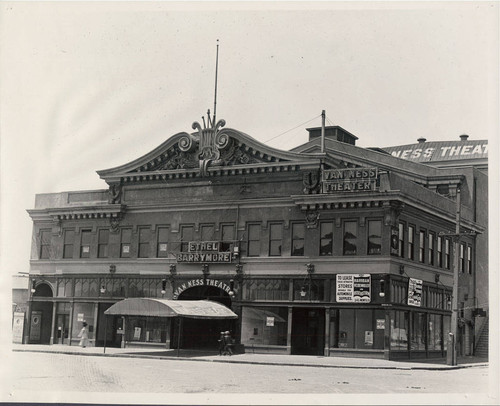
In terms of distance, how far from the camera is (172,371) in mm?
30281

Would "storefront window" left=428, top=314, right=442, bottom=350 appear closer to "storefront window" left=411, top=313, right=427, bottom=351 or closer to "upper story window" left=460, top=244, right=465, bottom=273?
"storefront window" left=411, top=313, right=427, bottom=351

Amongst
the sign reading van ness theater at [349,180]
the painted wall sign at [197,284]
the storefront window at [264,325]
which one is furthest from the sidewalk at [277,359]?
the sign reading van ness theater at [349,180]

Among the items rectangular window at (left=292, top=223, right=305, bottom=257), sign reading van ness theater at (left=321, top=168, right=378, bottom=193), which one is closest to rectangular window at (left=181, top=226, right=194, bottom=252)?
rectangular window at (left=292, top=223, right=305, bottom=257)

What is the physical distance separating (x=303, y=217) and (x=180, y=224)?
7522 mm

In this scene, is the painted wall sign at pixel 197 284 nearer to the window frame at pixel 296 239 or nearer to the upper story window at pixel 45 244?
the window frame at pixel 296 239

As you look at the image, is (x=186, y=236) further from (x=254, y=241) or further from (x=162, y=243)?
(x=254, y=241)

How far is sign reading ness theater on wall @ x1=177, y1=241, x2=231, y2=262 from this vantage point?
144 feet

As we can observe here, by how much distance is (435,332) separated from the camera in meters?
45.6

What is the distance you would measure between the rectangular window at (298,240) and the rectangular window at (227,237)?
3.63 meters

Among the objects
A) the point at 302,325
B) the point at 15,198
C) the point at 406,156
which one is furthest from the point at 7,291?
the point at 406,156

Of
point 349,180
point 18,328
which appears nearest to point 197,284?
point 349,180

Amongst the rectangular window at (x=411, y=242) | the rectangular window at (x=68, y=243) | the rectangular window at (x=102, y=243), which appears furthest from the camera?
the rectangular window at (x=68, y=243)

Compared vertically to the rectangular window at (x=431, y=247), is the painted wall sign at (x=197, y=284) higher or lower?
lower

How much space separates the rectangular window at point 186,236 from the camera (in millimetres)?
45156
